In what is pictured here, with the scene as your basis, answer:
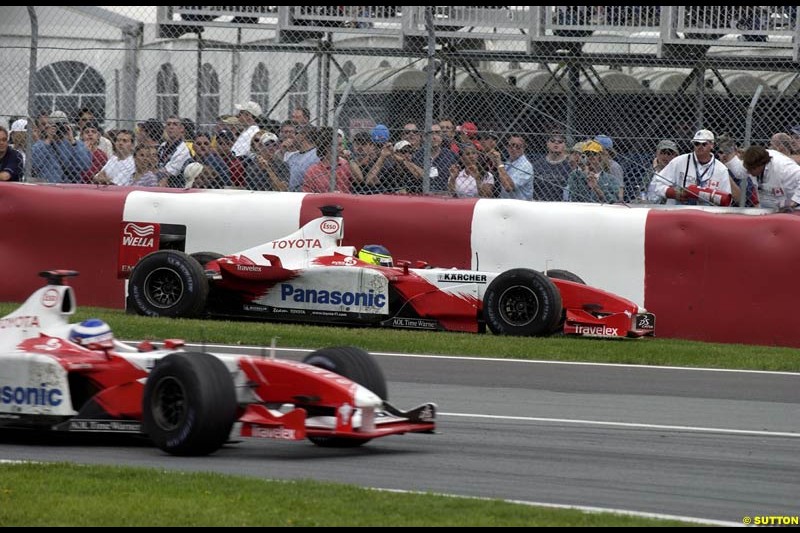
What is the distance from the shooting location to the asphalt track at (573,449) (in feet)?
20.5

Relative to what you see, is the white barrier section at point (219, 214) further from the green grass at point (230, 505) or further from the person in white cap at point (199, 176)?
the green grass at point (230, 505)

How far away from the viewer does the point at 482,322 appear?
12.5 m

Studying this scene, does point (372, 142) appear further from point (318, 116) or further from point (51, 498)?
point (51, 498)

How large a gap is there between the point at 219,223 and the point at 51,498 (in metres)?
8.02

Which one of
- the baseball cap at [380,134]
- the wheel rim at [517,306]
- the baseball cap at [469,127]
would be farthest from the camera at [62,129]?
the wheel rim at [517,306]

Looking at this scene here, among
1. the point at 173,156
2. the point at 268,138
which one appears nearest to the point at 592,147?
the point at 268,138

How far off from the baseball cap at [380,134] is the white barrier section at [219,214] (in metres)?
0.93

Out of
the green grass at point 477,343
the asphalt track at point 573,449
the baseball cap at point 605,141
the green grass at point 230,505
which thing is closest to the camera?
the green grass at point 230,505

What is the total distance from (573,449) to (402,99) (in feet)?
24.2

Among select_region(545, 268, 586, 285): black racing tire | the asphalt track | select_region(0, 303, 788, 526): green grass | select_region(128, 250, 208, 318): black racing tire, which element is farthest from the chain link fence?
select_region(0, 303, 788, 526): green grass

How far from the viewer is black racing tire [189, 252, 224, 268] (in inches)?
517

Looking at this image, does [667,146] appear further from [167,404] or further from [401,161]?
[167,404]

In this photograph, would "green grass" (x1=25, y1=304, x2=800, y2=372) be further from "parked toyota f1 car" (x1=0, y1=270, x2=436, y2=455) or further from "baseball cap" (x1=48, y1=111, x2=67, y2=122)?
"parked toyota f1 car" (x1=0, y1=270, x2=436, y2=455)

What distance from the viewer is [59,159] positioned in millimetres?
14367
